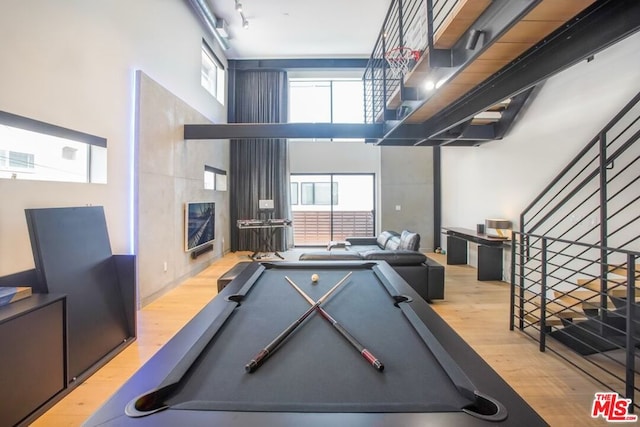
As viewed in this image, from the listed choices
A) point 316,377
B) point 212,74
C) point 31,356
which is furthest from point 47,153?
point 212,74

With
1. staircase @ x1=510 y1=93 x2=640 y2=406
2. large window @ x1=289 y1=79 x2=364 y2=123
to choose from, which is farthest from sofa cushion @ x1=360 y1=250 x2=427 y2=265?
large window @ x1=289 y1=79 x2=364 y2=123

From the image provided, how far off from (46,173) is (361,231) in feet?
22.4

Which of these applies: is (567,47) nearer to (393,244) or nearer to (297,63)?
(393,244)

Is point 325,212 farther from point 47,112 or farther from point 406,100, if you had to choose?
point 47,112

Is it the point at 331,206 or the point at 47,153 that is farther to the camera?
the point at 331,206

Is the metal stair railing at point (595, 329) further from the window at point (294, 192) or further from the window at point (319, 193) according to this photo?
the window at point (294, 192)

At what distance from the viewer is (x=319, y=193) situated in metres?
8.44

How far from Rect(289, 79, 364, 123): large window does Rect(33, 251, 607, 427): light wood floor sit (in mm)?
5413

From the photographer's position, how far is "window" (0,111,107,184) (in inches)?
88.6

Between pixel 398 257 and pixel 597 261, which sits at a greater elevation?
pixel 597 261

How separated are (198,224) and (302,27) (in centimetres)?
459

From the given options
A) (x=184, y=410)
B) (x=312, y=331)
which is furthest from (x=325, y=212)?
(x=184, y=410)

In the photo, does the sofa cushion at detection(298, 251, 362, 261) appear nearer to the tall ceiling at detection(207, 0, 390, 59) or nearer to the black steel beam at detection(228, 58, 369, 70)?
the tall ceiling at detection(207, 0, 390, 59)

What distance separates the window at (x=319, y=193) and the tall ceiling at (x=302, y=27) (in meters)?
3.29
